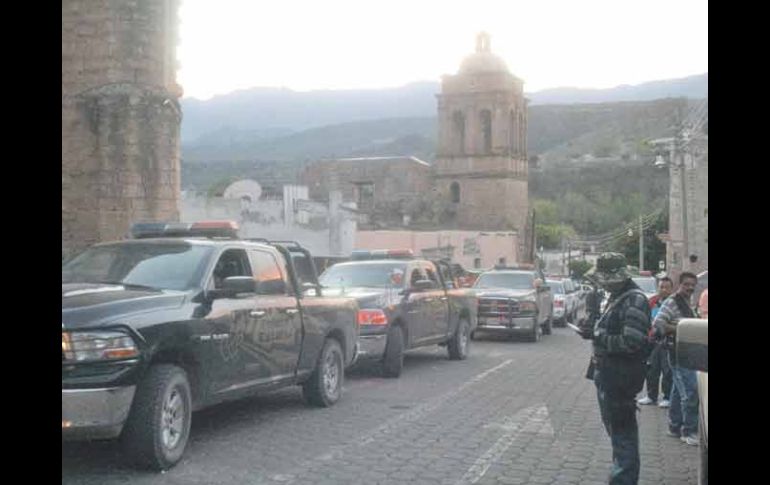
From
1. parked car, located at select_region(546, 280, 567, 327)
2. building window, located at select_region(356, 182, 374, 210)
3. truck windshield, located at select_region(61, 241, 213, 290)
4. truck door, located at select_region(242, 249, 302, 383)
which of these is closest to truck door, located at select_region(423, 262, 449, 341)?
truck door, located at select_region(242, 249, 302, 383)

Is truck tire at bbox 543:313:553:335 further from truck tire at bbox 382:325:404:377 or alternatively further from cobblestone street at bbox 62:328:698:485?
truck tire at bbox 382:325:404:377

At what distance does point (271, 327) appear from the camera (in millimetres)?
9039

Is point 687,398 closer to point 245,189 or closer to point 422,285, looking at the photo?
point 422,285

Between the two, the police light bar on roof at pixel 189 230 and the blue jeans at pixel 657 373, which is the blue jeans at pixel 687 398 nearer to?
the blue jeans at pixel 657 373

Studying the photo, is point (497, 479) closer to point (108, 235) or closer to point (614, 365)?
point (614, 365)

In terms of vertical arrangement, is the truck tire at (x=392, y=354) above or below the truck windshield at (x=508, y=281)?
below

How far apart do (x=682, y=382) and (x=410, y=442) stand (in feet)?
8.04

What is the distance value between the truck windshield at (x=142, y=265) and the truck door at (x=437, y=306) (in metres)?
6.89

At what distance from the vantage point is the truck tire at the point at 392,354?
13422 mm

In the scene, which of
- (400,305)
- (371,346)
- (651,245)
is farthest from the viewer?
(651,245)

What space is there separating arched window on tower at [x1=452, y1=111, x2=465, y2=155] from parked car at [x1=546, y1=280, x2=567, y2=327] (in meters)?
42.3

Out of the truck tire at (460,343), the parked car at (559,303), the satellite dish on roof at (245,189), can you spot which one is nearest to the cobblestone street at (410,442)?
the truck tire at (460,343)

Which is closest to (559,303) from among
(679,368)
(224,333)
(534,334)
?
(534,334)

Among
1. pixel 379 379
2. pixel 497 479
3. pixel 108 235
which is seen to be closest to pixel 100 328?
pixel 497 479
